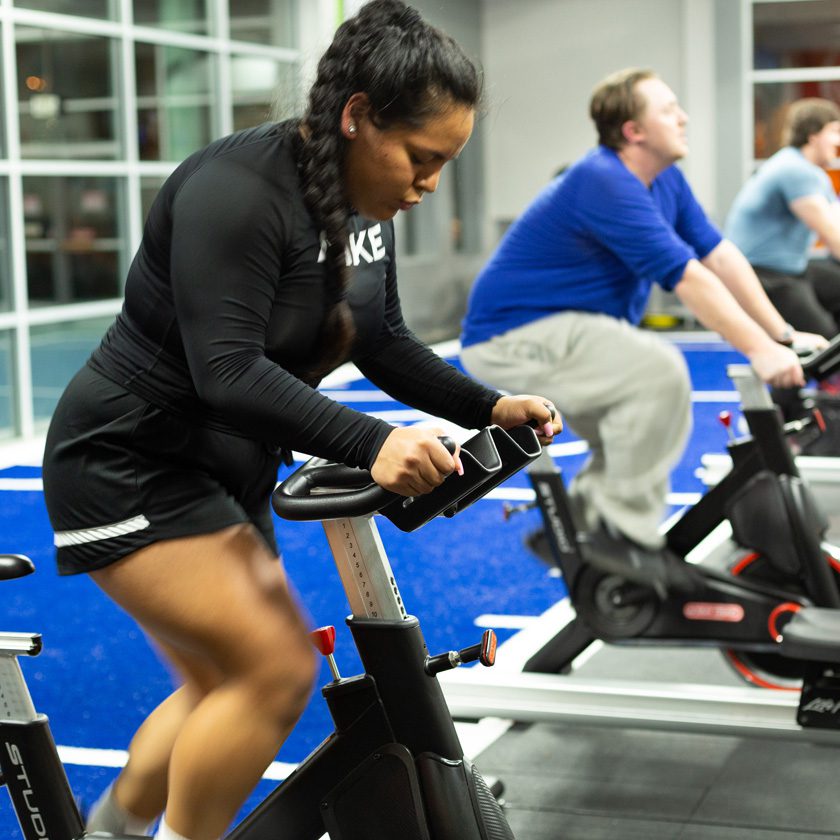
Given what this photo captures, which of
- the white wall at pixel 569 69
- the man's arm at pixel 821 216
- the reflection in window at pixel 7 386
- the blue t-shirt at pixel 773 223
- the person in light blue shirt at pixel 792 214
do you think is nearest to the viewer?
the man's arm at pixel 821 216

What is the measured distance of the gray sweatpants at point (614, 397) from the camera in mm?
3373

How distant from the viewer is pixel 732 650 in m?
3.56

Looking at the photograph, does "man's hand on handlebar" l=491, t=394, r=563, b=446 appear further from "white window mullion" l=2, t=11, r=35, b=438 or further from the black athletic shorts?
"white window mullion" l=2, t=11, r=35, b=438

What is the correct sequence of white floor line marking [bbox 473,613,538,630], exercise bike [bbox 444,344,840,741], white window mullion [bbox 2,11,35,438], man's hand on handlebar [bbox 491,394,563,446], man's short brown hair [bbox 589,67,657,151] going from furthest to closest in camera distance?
white window mullion [bbox 2,11,35,438]
white floor line marking [bbox 473,613,538,630]
man's short brown hair [bbox 589,67,657,151]
exercise bike [bbox 444,344,840,741]
man's hand on handlebar [bbox 491,394,563,446]

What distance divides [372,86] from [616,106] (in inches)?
77.3

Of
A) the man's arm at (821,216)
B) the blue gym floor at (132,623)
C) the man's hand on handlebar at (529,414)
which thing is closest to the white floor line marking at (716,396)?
the blue gym floor at (132,623)

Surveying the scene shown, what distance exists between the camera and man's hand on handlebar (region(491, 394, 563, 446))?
1.92 metres

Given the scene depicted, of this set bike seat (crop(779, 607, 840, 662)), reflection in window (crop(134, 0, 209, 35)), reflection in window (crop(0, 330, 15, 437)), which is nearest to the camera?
bike seat (crop(779, 607, 840, 662))

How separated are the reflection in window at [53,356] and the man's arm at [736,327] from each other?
17.5 ft

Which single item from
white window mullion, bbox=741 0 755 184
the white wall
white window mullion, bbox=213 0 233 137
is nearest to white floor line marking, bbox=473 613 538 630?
white window mullion, bbox=213 0 233 137

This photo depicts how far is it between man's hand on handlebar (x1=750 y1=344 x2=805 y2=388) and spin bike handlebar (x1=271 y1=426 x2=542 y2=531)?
1566 mm

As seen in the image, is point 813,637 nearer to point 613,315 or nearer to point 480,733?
point 480,733

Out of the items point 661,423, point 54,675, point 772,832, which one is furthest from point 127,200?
point 772,832

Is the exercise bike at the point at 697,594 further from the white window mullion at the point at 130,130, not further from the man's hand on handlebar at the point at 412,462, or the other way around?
the white window mullion at the point at 130,130
